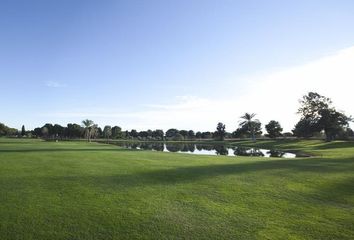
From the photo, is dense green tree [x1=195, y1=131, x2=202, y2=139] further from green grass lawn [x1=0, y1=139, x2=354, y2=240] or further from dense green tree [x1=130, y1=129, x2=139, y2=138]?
green grass lawn [x1=0, y1=139, x2=354, y2=240]

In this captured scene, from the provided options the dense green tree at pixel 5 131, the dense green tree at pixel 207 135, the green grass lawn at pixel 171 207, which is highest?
the dense green tree at pixel 5 131

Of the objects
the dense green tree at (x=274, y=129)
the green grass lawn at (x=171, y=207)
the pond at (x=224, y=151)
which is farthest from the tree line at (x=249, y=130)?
the green grass lawn at (x=171, y=207)

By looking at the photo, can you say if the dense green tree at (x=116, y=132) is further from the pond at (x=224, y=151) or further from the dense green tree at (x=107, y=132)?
the pond at (x=224, y=151)

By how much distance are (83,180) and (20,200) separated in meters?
3.48

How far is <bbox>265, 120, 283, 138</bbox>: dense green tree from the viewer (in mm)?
107812

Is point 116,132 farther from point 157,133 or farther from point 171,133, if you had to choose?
point 171,133

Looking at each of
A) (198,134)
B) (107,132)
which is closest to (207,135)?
(198,134)

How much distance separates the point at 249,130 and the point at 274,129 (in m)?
8.84

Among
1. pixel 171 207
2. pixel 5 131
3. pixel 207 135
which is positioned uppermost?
pixel 5 131

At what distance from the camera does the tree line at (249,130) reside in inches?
2837

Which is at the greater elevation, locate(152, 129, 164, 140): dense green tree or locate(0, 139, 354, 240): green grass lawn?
locate(152, 129, 164, 140): dense green tree

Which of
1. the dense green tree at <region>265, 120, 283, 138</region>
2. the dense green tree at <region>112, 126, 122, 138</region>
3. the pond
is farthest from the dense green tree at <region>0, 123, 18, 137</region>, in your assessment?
the dense green tree at <region>265, 120, 283, 138</region>

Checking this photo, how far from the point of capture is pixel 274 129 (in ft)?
353

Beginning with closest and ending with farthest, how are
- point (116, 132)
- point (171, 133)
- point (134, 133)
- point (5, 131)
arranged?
point (5, 131) < point (116, 132) < point (171, 133) < point (134, 133)
